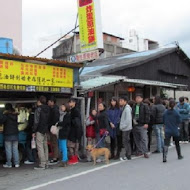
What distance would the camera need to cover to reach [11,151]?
834 centimetres

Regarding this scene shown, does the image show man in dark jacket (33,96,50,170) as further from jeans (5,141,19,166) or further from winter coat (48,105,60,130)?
jeans (5,141,19,166)

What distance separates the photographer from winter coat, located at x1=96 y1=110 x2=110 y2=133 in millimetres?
8703

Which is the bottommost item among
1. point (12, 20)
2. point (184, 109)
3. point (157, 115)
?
point (157, 115)

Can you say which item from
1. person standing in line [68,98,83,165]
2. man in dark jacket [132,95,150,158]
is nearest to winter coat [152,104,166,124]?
man in dark jacket [132,95,150,158]

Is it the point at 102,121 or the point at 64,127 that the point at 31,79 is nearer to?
the point at 64,127

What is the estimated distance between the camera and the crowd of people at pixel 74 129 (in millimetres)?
8195

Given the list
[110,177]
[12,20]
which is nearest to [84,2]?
[110,177]

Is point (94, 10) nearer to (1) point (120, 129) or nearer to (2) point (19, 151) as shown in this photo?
(1) point (120, 129)

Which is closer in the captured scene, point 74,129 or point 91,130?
point 74,129

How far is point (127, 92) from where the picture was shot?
15680 mm

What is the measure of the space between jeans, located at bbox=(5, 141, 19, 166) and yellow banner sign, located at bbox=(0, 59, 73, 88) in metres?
1.65

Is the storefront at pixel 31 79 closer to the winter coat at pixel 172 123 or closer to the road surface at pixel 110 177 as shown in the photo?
the road surface at pixel 110 177

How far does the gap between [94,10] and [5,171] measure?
578 centimetres

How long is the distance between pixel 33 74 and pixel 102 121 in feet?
7.66
